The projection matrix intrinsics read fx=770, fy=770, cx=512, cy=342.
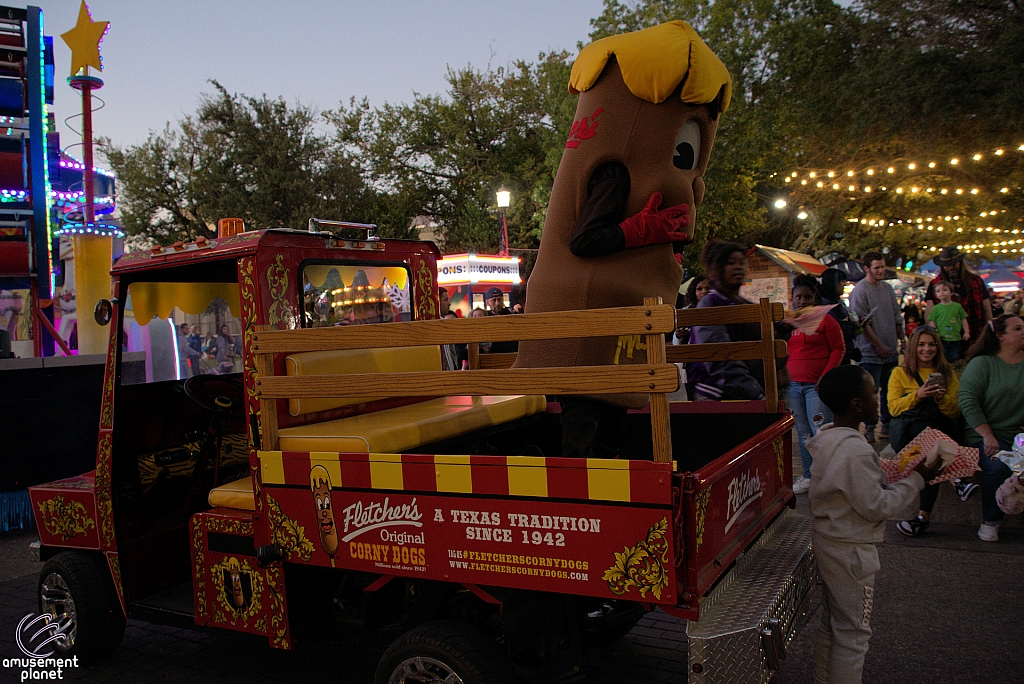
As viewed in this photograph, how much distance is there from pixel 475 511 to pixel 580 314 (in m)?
0.75

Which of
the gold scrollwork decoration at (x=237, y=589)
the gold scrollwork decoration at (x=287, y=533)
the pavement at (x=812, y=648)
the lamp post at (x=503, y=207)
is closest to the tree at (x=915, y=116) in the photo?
the lamp post at (x=503, y=207)

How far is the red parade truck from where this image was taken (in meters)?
2.38

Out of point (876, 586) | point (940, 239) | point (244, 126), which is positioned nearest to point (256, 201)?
point (244, 126)

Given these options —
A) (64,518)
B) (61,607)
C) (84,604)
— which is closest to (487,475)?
(84,604)

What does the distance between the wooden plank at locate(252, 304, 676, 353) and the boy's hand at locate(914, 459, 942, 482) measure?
4.29 feet

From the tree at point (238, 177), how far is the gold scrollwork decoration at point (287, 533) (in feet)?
89.2

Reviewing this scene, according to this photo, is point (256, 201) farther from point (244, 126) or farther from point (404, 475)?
point (404, 475)

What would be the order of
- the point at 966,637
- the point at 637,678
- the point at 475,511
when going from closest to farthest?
1. the point at 475,511
2. the point at 637,678
3. the point at 966,637

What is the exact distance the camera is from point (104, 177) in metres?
15.7

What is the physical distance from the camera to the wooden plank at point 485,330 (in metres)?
2.32

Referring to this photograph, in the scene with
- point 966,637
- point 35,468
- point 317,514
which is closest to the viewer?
point 317,514

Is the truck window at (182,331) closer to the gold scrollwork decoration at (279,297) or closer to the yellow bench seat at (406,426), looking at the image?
the gold scrollwork decoration at (279,297)

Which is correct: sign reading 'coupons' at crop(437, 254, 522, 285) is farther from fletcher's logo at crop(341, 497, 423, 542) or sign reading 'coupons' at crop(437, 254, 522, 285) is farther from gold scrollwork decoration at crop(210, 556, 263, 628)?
fletcher's logo at crop(341, 497, 423, 542)
